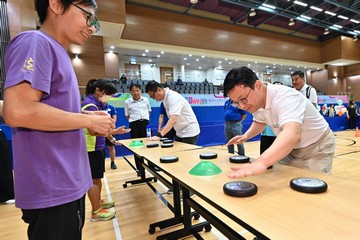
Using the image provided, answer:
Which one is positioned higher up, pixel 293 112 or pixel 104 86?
pixel 104 86

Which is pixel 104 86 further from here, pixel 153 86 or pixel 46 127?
pixel 46 127

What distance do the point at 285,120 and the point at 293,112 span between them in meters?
0.06

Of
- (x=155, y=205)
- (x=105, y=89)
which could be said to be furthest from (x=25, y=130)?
(x=155, y=205)

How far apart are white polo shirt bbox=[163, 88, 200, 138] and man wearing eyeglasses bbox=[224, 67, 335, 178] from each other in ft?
4.07

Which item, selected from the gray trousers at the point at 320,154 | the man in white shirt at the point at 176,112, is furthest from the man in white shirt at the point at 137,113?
the gray trousers at the point at 320,154

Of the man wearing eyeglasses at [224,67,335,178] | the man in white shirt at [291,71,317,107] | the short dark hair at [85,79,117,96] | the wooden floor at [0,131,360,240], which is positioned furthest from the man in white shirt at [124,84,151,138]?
the man wearing eyeglasses at [224,67,335,178]

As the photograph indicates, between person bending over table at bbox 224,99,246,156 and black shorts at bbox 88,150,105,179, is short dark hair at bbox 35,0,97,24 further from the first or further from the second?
person bending over table at bbox 224,99,246,156

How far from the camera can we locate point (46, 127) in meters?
0.62

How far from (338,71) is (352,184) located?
19.1 meters

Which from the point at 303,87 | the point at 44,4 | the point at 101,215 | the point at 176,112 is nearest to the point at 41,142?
the point at 44,4

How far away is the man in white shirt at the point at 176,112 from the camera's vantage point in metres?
2.36

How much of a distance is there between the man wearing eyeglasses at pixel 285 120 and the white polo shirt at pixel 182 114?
1242 millimetres

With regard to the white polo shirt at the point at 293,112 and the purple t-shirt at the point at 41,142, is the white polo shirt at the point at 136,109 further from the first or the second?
the purple t-shirt at the point at 41,142

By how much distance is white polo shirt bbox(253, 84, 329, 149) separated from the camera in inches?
38.6
